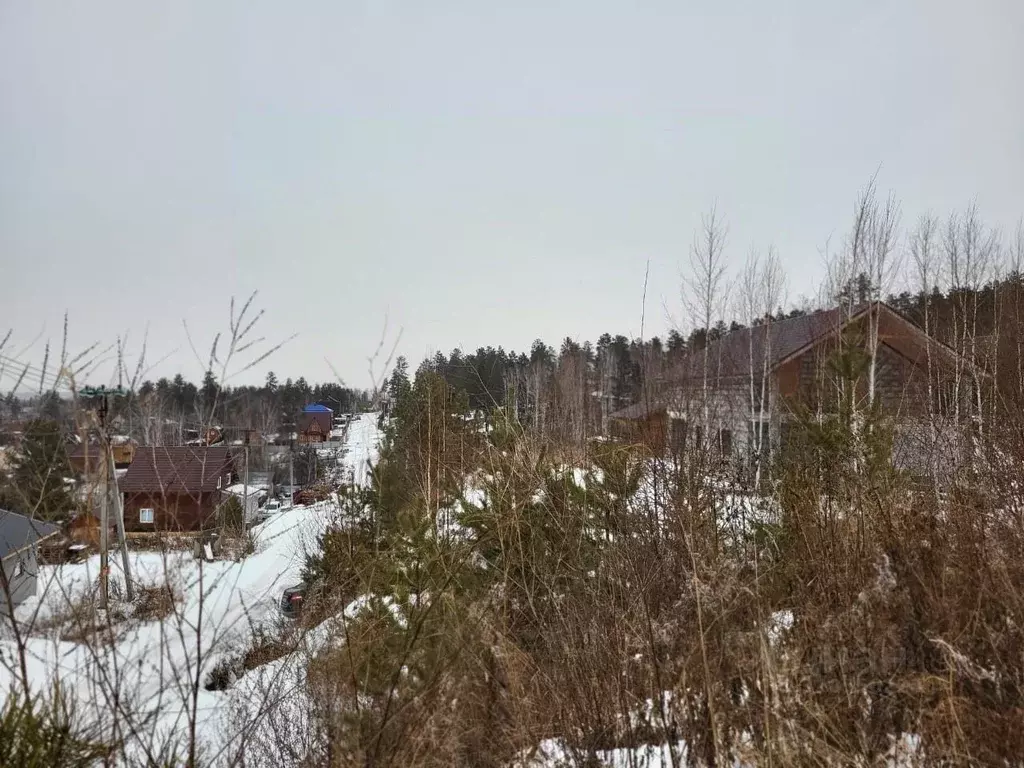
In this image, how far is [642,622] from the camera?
2939 millimetres

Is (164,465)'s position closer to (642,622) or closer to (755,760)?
(642,622)

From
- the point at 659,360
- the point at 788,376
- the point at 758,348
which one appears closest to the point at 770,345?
the point at 758,348

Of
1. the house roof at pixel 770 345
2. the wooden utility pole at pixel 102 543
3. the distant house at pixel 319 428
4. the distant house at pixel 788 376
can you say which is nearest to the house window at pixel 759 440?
the distant house at pixel 788 376

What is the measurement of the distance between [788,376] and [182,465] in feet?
60.6

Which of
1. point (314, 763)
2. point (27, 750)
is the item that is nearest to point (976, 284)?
point (314, 763)

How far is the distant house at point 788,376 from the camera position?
653cm

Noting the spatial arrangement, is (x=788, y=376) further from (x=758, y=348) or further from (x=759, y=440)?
(x=759, y=440)

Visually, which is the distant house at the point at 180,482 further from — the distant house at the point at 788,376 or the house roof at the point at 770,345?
the house roof at the point at 770,345

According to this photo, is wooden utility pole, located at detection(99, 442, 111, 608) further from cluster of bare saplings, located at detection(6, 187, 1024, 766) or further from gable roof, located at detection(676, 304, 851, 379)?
gable roof, located at detection(676, 304, 851, 379)

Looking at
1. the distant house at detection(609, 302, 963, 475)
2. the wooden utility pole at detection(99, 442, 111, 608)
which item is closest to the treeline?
the distant house at detection(609, 302, 963, 475)

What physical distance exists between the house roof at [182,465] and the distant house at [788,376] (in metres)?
3.44

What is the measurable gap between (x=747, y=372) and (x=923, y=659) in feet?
55.1

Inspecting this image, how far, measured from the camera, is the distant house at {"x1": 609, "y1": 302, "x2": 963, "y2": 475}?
6527 mm

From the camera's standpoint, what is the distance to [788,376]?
18078mm
